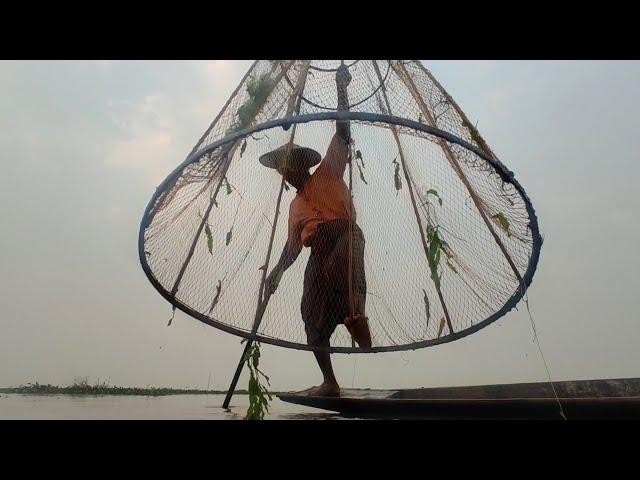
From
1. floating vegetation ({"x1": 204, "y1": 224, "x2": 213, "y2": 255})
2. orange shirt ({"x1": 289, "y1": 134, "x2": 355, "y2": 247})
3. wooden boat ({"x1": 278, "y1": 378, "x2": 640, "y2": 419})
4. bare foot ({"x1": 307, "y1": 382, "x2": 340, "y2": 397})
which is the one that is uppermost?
orange shirt ({"x1": 289, "y1": 134, "x2": 355, "y2": 247})

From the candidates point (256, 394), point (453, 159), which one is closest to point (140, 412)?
point (256, 394)

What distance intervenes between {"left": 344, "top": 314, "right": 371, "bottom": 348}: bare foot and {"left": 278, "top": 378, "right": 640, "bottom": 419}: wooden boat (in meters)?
0.38

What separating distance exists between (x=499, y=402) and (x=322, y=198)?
6.16 feet

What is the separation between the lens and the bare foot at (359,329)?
3.25 meters

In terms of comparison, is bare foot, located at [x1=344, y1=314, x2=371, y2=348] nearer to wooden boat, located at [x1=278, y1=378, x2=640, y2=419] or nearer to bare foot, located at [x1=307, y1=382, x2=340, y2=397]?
wooden boat, located at [x1=278, y1=378, x2=640, y2=419]


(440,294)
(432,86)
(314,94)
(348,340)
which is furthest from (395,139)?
(348,340)

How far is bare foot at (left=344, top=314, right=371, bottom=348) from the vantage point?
325 cm

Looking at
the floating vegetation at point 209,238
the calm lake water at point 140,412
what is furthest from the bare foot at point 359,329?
the floating vegetation at point 209,238

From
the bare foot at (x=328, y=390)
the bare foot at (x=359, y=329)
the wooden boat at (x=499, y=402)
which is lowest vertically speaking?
the wooden boat at (x=499, y=402)

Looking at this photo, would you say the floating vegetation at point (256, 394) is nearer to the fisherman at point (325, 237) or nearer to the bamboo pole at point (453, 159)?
the fisherman at point (325, 237)

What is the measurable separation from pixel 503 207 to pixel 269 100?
66.9 inches

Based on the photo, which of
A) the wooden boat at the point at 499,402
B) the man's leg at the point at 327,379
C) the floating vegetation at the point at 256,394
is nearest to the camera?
the wooden boat at the point at 499,402

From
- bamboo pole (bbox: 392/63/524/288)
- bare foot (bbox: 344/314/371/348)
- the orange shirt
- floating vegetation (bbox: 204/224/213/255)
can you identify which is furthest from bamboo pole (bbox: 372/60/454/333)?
floating vegetation (bbox: 204/224/213/255)

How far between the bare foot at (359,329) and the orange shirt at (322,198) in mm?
697
